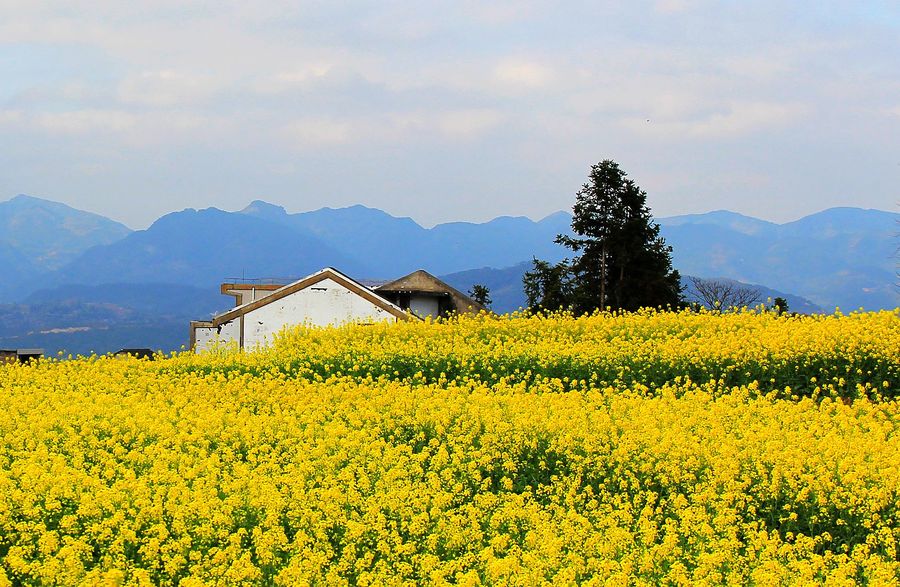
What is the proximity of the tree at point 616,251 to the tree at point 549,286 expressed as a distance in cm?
514

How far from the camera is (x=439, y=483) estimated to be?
11.0 meters

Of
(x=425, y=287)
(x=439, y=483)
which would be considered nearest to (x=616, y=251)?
(x=425, y=287)

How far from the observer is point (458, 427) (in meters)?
13.4

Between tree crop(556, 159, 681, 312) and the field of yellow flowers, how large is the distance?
36248 millimetres

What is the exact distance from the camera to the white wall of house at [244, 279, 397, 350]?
1651 inches

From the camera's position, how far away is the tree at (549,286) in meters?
66.5

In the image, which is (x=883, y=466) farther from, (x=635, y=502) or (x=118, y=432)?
(x=118, y=432)

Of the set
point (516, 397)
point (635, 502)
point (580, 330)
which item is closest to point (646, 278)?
point (580, 330)

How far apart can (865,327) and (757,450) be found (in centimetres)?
1055

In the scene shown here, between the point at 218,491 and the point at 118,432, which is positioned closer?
the point at 218,491

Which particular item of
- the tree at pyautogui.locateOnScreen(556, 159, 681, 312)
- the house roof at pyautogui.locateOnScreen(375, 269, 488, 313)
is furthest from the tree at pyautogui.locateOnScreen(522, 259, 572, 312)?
the house roof at pyautogui.locateOnScreen(375, 269, 488, 313)

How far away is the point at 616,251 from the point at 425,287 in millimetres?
10801

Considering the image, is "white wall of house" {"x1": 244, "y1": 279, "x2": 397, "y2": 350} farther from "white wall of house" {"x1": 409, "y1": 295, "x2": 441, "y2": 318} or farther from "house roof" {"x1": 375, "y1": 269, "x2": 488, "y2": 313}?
"white wall of house" {"x1": 409, "y1": 295, "x2": 441, "y2": 318}

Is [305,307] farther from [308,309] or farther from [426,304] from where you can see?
[426,304]
